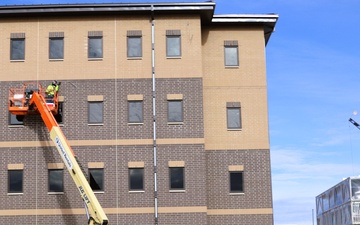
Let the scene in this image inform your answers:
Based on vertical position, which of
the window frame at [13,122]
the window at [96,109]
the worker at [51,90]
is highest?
the worker at [51,90]

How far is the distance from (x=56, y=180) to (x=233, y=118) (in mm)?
10105

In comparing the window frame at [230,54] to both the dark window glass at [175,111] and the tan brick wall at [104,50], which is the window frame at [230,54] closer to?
the tan brick wall at [104,50]

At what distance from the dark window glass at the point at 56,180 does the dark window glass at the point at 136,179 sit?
358 centimetres

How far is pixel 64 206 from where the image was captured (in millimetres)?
35438

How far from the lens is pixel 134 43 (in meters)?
37.3

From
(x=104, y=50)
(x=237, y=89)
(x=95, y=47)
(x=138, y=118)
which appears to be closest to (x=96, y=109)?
(x=138, y=118)

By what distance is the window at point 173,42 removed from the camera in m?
37.3

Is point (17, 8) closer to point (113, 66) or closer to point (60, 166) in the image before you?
point (113, 66)

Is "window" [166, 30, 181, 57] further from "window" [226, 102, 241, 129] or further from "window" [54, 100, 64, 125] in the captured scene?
"window" [54, 100, 64, 125]

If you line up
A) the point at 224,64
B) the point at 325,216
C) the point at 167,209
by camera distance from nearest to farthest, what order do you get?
the point at 167,209 < the point at 224,64 < the point at 325,216

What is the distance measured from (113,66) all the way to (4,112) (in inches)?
247

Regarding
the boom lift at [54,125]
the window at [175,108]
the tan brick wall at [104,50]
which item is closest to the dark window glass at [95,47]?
the tan brick wall at [104,50]

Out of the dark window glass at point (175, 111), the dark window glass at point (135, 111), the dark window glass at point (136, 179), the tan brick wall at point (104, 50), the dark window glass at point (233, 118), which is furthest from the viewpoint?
the dark window glass at point (233, 118)

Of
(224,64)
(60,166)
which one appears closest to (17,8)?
(60,166)
